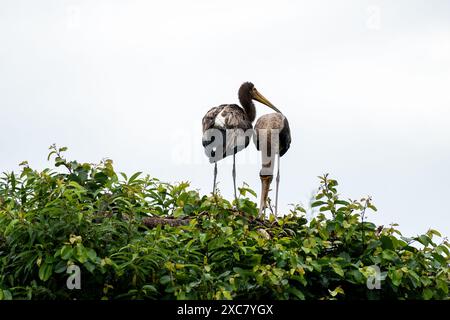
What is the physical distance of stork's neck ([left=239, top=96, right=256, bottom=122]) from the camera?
583 inches

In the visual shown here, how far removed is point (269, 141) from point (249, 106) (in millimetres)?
1243

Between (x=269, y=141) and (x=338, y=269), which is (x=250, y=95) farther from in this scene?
(x=338, y=269)

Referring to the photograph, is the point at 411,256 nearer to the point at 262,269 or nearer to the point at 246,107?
the point at 262,269

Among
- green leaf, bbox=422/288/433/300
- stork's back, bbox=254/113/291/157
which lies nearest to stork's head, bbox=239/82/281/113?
stork's back, bbox=254/113/291/157

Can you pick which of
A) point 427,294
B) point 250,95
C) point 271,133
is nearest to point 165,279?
point 427,294

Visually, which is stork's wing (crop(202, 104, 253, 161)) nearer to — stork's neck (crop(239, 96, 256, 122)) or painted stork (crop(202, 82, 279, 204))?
painted stork (crop(202, 82, 279, 204))

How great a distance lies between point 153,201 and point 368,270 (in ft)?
8.00

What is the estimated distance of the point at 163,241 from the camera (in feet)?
29.8

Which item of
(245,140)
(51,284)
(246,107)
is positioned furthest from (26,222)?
(246,107)

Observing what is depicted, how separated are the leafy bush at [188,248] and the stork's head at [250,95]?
4.68 m

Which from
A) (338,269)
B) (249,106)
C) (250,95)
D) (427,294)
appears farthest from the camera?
(250,95)

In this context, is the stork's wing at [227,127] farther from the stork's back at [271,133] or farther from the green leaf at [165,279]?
the green leaf at [165,279]

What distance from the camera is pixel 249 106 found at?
48.8 ft

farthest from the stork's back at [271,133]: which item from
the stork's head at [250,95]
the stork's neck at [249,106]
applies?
the stork's head at [250,95]
